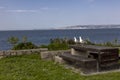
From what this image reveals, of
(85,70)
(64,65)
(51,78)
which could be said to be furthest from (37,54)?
(51,78)

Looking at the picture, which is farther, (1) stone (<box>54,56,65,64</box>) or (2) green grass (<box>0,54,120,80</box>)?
(1) stone (<box>54,56,65,64</box>)

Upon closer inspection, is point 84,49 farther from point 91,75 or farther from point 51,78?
point 51,78

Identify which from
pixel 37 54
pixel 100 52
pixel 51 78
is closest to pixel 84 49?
pixel 100 52

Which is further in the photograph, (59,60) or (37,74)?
(59,60)

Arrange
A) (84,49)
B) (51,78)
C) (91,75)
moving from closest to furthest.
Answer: (51,78), (91,75), (84,49)

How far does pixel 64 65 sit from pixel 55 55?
1792mm

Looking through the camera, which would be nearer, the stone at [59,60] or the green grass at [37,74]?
the green grass at [37,74]

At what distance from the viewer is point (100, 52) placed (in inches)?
365

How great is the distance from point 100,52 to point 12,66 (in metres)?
3.51

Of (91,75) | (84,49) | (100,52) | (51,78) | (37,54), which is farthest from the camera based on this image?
(37,54)

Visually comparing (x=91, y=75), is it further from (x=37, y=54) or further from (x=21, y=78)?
(x=37, y=54)

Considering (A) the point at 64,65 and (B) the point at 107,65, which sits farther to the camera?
(A) the point at 64,65

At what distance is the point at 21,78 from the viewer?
7.85 metres

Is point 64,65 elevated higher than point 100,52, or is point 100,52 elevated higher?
point 100,52
